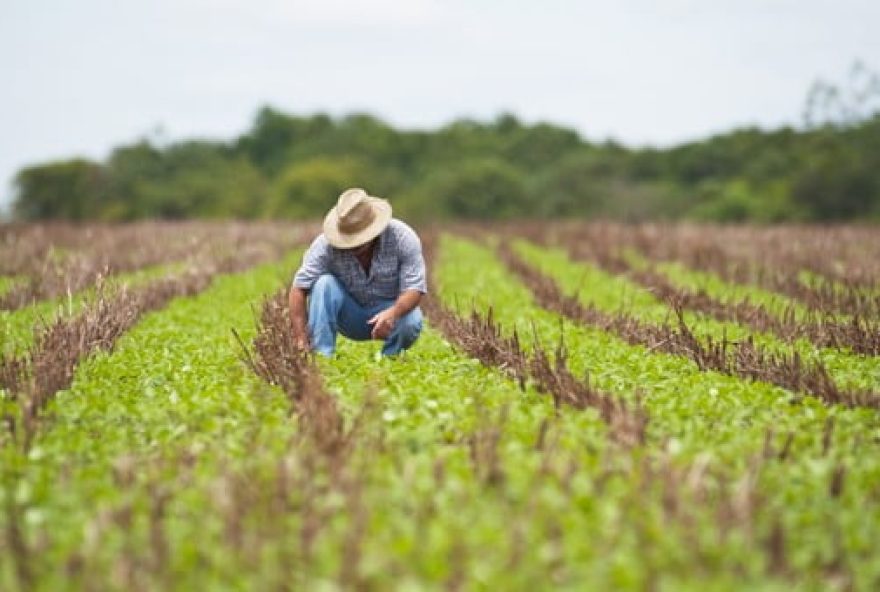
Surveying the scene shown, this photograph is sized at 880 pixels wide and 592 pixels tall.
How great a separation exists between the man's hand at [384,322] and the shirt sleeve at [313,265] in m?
0.57

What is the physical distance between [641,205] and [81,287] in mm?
56913

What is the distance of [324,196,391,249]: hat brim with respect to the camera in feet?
23.9

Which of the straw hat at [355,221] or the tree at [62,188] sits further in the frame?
the tree at [62,188]

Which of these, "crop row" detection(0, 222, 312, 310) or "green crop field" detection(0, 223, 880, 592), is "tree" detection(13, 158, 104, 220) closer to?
"crop row" detection(0, 222, 312, 310)

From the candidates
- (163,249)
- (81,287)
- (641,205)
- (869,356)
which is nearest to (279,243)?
(163,249)

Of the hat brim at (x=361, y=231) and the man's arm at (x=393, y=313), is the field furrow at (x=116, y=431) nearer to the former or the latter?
the man's arm at (x=393, y=313)

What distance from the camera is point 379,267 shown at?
7.65 meters

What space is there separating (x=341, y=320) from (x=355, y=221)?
1004mm

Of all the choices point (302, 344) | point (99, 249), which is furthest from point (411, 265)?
point (99, 249)

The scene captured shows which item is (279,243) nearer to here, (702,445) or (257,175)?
(702,445)

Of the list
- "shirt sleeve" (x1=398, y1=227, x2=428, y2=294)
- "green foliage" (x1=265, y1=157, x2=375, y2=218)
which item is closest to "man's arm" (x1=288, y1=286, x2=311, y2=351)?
"shirt sleeve" (x1=398, y1=227, x2=428, y2=294)

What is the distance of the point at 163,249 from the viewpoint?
19.9 meters

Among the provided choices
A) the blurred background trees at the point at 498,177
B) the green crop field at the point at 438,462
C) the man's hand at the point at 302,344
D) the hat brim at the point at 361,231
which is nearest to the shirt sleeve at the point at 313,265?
the hat brim at the point at 361,231

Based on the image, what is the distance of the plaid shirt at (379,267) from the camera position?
7504mm
